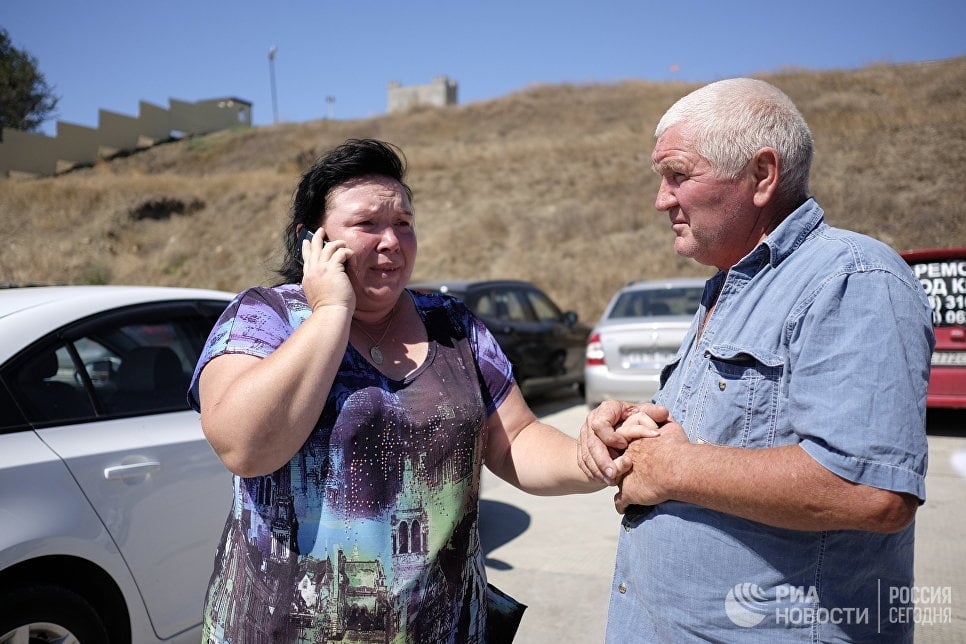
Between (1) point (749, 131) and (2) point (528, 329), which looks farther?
(2) point (528, 329)

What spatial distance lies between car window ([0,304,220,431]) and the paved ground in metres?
2.20

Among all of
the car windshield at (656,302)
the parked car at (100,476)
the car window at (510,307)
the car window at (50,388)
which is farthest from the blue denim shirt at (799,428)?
the car window at (510,307)

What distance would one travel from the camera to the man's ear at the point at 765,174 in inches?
62.1

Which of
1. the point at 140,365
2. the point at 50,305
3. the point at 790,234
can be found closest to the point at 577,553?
the point at 140,365

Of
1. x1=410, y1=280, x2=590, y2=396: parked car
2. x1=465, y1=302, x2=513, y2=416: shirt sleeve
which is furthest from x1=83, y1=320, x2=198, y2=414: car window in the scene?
x1=410, y1=280, x2=590, y2=396: parked car

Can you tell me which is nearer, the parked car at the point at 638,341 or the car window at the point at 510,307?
the parked car at the point at 638,341

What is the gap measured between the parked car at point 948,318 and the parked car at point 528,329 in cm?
447

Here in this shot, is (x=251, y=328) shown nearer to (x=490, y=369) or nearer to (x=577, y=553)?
(x=490, y=369)

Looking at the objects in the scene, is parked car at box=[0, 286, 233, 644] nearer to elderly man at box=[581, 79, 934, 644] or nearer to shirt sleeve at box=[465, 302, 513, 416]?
shirt sleeve at box=[465, 302, 513, 416]

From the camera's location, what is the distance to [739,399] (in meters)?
1.52

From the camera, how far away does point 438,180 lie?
3048 cm

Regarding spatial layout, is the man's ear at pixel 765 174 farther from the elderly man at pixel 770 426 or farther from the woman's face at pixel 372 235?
the woman's face at pixel 372 235

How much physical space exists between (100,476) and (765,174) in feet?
8.05

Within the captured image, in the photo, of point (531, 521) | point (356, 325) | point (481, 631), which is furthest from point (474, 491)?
point (531, 521)
